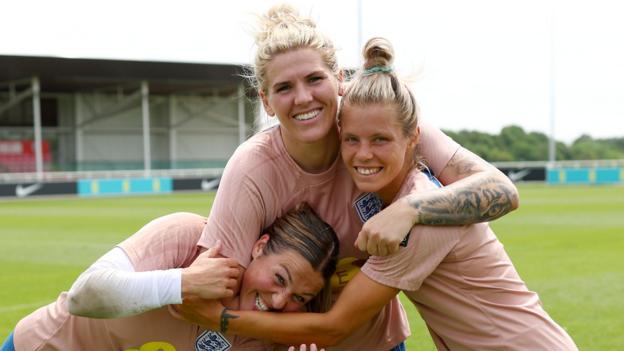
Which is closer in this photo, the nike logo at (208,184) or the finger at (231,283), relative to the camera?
the finger at (231,283)

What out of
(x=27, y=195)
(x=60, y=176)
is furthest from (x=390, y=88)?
(x=60, y=176)

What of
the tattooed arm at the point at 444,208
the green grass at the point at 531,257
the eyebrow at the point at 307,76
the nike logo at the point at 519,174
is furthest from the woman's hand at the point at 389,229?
the nike logo at the point at 519,174

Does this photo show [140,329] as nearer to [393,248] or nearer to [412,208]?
[393,248]

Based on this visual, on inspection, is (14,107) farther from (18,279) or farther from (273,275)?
(273,275)

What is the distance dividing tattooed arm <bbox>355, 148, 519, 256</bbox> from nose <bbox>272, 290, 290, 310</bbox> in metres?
0.42

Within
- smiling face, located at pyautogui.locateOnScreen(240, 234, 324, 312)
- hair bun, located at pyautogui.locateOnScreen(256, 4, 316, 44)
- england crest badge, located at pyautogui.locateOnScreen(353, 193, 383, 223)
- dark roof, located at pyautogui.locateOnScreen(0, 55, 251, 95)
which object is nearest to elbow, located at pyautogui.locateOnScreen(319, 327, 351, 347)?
smiling face, located at pyautogui.locateOnScreen(240, 234, 324, 312)

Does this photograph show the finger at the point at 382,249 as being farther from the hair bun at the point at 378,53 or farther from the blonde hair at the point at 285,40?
the blonde hair at the point at 285,40

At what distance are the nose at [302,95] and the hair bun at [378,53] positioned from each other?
30cm

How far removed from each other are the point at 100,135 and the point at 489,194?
137 feet

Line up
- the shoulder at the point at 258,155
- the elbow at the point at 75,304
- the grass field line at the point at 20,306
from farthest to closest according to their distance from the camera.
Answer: the grass field line at the point at 20,306 → the shoulder at the point at 258,155 → the elbow at the point at 75,304

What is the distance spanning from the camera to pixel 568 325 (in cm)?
580

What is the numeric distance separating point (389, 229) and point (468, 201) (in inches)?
15.6

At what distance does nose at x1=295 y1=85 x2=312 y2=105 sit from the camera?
3.58 m

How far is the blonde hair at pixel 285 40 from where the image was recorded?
3.63 m
